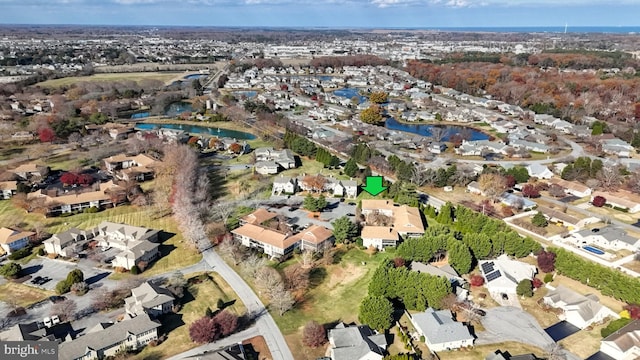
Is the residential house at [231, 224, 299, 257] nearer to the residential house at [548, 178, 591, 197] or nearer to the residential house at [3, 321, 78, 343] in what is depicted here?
the residential house at [3, 321, 78, 343]

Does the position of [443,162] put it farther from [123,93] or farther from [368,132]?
[123,93]

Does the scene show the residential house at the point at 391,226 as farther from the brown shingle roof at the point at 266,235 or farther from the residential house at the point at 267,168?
the residential house at the point at 267,168

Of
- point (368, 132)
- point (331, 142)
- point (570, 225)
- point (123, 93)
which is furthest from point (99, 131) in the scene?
point (570, 225)

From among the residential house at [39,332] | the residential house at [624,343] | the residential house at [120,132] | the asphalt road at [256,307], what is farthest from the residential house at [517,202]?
the residential house at [120,132]

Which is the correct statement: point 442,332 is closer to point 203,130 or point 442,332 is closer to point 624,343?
point 624,343

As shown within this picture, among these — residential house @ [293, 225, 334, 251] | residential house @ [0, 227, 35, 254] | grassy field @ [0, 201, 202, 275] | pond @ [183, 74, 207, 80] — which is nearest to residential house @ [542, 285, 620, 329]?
residential house @ [293, 225, 334, 251]
